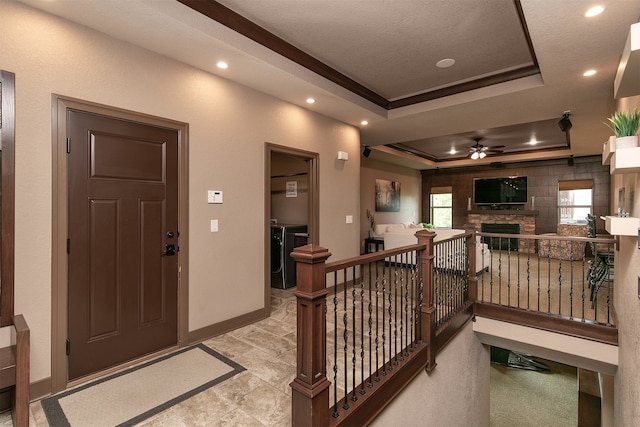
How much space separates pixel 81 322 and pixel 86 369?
0.38 meters

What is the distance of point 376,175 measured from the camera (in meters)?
8.47

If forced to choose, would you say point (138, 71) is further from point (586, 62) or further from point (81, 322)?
point (586, 62)

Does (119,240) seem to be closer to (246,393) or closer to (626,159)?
(246,393)

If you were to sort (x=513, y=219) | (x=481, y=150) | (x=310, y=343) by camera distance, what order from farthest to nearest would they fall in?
(x=513, y=219) → (x=481, y=150) → (x=310, y=343)

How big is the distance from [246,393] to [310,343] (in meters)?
0.92

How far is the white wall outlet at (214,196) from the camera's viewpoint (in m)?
3.07

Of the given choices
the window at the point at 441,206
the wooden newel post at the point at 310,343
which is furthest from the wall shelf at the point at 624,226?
the window at the point at 441,206

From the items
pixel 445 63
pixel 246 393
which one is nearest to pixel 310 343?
pixel 246 393

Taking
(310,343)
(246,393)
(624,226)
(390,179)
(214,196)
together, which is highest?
(390,179)

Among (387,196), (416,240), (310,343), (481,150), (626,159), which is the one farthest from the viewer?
(387,196)

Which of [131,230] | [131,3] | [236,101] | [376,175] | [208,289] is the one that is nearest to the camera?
[131,3]

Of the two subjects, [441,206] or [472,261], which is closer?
[472,261]

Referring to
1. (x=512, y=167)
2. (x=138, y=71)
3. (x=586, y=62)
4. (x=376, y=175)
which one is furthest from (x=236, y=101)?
(x=512, y=167)

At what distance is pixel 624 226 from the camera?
7.02ft
